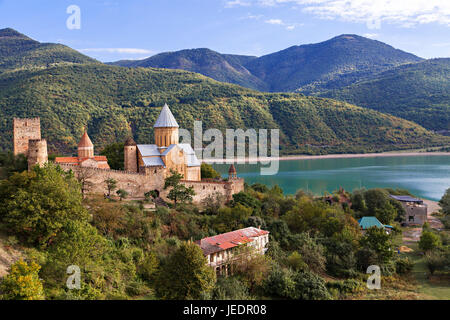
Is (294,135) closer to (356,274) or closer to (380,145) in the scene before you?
(380,145)

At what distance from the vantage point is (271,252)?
56.9 ft

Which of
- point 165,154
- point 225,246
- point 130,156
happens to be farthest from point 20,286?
point 165,154

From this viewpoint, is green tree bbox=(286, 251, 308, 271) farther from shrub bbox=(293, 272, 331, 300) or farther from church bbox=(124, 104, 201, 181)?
church bbox=(124, 104, 201, 181)

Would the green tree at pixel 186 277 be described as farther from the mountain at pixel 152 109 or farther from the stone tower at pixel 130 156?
the mountain at pixel 152 109

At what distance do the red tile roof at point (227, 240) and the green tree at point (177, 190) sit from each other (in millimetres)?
4542

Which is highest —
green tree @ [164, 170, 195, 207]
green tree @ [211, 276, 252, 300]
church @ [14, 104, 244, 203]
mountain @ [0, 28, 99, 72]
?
mountain @ [0, 28, 99, 72]

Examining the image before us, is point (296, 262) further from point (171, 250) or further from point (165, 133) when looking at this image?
point (165, 133)

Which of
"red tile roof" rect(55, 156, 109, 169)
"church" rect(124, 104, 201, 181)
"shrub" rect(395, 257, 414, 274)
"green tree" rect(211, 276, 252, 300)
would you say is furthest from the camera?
"church" rect(124, 104, 201, 181)

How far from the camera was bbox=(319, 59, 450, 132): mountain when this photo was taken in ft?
298

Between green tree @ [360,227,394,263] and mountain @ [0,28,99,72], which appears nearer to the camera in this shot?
green tree @ [360,227,394,263]

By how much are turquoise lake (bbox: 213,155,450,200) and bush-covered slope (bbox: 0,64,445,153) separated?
23.9 ft

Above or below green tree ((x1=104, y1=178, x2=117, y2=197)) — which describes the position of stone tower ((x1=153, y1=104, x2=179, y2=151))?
above

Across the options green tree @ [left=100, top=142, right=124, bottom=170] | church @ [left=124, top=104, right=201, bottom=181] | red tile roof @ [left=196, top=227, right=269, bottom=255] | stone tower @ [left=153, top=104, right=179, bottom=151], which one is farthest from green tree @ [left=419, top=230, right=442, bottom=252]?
green tree @ [left=100, top=142, right=124, bottom=170]

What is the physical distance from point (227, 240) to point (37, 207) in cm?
773
